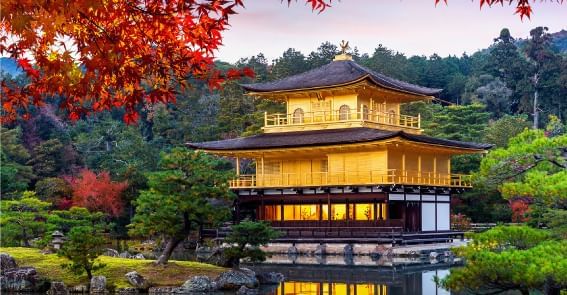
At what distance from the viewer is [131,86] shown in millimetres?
7203

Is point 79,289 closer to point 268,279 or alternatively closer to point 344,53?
point 268,279

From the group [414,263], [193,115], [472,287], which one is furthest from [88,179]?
[472,287]

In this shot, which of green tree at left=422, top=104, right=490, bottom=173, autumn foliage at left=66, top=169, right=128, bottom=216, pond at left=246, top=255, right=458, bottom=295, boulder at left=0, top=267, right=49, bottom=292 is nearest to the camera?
boulder at left=0, top=267, right=49, bottom=292

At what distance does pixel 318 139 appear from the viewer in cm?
3547

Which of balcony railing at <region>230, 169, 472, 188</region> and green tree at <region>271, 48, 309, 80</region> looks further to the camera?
green tree at <region>271, 48, 309, 80</region>

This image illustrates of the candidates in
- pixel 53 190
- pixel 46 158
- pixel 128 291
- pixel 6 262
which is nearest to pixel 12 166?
pixel 53 190

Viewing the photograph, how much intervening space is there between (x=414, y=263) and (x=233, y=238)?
26.4 ft

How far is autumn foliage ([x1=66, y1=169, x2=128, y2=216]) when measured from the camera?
3828cm

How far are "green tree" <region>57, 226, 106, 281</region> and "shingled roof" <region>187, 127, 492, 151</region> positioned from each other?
53.8 feet

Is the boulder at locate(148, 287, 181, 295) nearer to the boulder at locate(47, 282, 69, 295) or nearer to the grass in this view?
the grass

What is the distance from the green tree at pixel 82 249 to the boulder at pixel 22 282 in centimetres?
76

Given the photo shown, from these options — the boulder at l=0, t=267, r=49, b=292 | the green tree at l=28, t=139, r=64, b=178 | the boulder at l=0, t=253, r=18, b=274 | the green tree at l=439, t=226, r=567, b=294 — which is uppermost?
the green tree at l=28, t=139, r=64, b=178

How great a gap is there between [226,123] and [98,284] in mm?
35466

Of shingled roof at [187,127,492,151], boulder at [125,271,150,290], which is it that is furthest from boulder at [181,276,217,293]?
shingled roof at [187,127,492,151]
